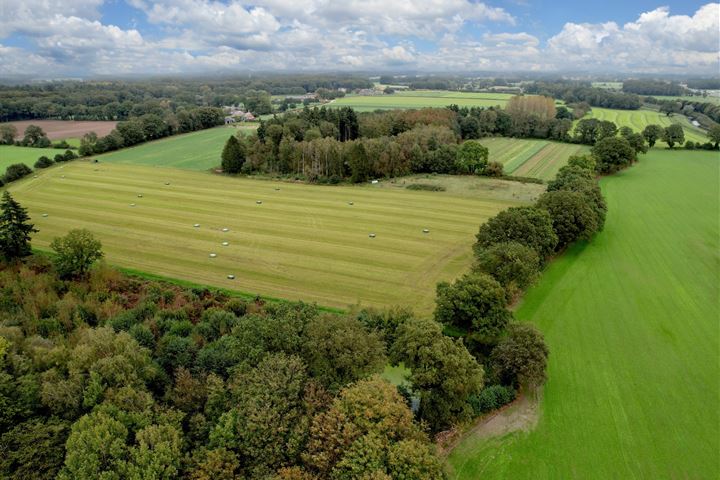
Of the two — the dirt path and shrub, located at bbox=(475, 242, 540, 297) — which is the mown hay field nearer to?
shrub, located at bbox=(475, 242, 540, 297)

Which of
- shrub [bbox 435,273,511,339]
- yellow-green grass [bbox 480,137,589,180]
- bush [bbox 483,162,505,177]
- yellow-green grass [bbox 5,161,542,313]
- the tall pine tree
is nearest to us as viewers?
shrub [bbox 435,273,511,339]

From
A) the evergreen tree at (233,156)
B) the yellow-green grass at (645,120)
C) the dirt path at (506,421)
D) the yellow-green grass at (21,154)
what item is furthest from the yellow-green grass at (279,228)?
the yellow-green grass at (645,120)

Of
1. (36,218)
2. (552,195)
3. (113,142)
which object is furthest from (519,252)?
(113,142)

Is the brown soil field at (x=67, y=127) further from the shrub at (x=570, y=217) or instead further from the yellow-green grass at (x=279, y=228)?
the shrub at (x=570, y=217)

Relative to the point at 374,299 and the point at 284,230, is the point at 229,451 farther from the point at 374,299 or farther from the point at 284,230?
the point at 284,230

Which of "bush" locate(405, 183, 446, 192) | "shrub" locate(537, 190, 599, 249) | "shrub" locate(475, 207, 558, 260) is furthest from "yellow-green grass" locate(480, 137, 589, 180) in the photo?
"shrub" locate(475, 207, 558, 260)

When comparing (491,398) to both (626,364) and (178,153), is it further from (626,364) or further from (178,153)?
(178,153)
